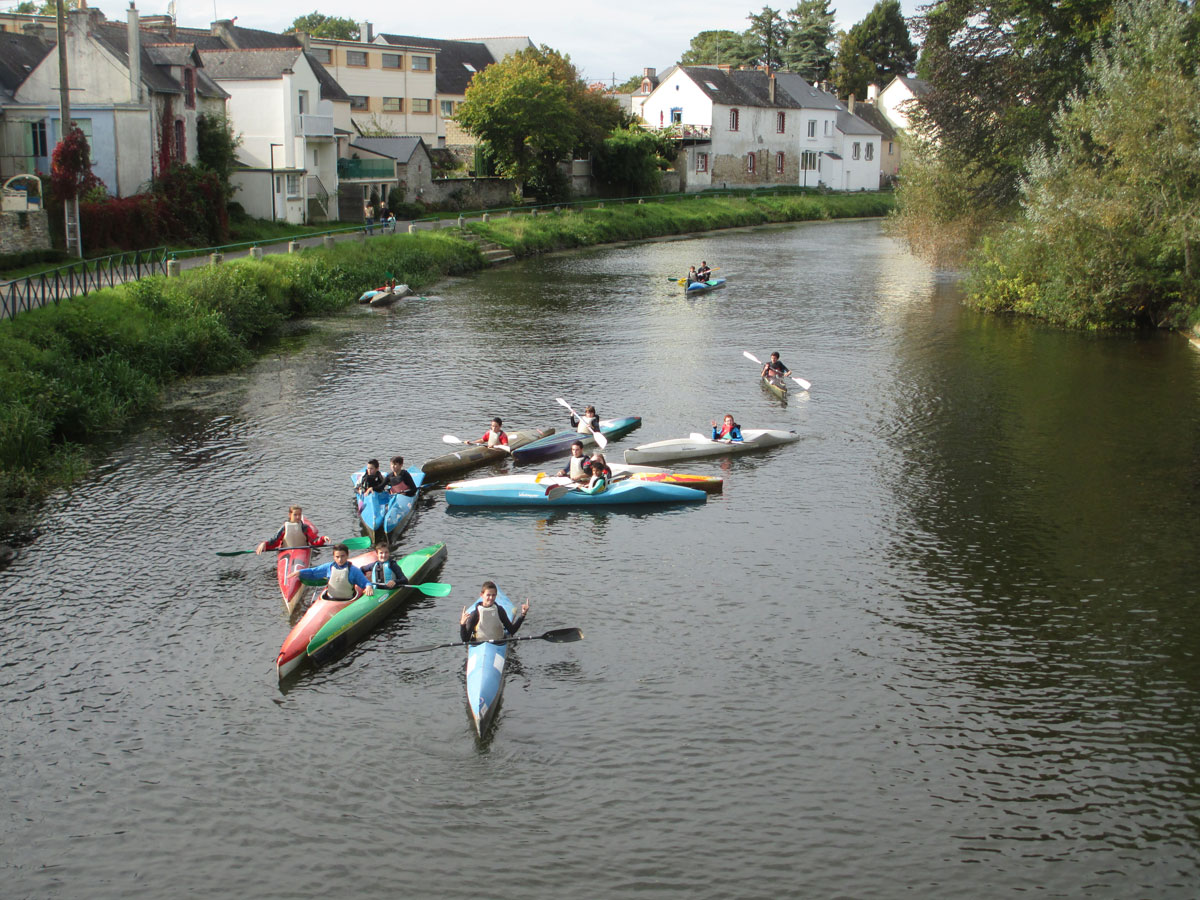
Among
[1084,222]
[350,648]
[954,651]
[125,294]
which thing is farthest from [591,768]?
[1084,222]

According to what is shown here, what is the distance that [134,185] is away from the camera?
4778cm

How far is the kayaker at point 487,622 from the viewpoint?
51.4 ft

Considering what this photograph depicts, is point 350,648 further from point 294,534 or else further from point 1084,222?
point 1084,222

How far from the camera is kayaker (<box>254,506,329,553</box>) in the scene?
18.6m

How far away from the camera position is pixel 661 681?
1523cm

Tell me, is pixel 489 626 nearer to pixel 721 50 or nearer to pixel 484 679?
pixel 484 679

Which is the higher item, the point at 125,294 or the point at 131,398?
the point at 125,294

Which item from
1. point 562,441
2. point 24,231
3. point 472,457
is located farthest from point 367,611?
point 24,231

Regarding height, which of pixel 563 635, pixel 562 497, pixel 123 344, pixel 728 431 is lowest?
pixel 563 635

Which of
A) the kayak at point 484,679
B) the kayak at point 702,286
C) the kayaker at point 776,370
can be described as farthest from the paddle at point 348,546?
the kayak at point 702,286

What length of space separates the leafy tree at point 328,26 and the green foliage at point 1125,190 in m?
116

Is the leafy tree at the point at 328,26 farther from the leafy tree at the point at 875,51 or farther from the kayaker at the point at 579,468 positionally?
the kayaker at the point at 579,468

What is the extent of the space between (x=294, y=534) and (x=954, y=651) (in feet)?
34.5

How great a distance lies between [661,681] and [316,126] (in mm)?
51246
